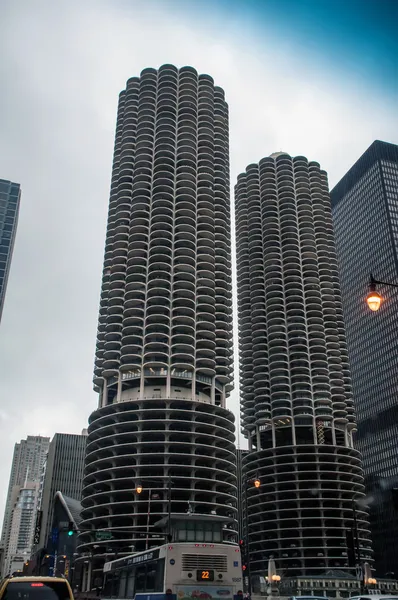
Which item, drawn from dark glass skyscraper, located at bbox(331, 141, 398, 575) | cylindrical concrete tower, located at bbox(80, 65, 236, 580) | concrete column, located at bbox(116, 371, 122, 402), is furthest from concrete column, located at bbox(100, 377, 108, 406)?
dark glass skyscraper, located at bbox(331, 141, 398, 575)

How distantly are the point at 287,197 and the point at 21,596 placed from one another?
546 feet

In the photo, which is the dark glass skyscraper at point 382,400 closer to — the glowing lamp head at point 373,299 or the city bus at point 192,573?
the city bus at point 192,573

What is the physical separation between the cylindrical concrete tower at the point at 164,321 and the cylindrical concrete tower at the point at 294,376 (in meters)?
25.3

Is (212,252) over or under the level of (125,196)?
under

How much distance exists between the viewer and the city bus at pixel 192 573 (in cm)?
2725

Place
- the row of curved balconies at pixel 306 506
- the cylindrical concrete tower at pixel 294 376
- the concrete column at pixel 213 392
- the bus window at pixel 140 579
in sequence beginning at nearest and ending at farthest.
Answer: the bus window at pixel 140 579 → the concrete column at pixel 213 392 → the row of curved balconies at pixel 306 506 → the cylindrical concrete tower at pixel 294 376

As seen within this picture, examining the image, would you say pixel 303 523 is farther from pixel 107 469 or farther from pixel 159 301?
pixel 159 301

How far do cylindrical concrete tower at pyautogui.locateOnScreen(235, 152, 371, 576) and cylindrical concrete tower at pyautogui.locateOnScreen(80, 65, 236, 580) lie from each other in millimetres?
25259

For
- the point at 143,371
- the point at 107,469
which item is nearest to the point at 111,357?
the point at 143,371

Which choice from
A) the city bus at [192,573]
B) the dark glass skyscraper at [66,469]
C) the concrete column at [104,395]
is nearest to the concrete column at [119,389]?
the concrete column at [104,395]

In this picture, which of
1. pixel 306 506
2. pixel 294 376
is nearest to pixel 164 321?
pixel 294 376

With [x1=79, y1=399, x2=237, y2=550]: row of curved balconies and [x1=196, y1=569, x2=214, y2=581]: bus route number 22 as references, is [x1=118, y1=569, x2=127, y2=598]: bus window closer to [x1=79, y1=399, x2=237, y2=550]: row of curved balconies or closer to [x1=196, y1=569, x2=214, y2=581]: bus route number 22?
[x1=196, y1=569, x2=214, y2=581]: bus route number 22

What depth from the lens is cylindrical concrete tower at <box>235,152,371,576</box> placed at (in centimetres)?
13350

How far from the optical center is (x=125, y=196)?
139 m
